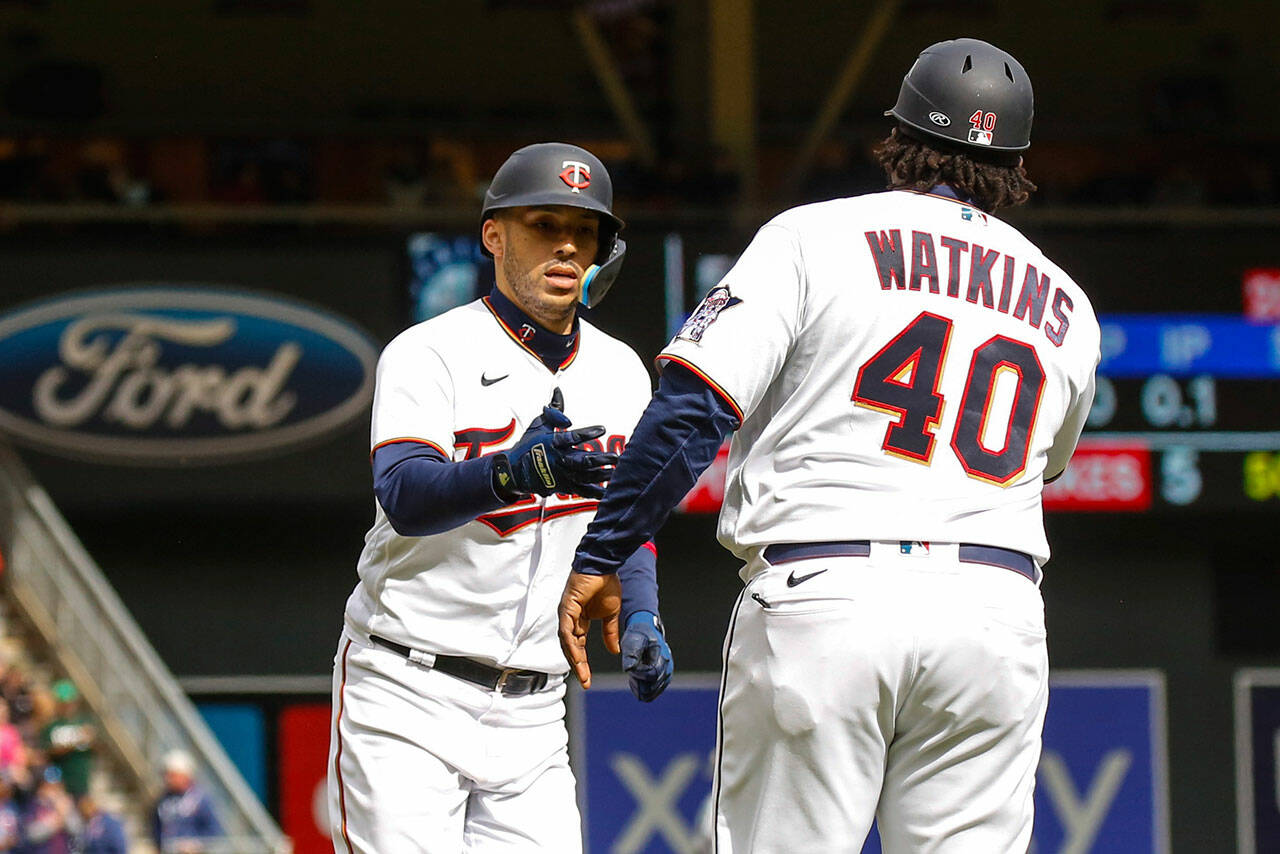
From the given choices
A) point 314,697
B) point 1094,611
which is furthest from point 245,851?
point 1094,611

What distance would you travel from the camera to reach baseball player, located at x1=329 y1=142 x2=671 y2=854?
4.05 m

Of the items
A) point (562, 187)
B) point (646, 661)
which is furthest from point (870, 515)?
point (562, 187)

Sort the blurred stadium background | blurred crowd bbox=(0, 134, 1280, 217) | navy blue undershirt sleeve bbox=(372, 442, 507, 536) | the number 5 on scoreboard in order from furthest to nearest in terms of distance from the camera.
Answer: blurred crowd bbox=(0, 134, 1280, 217) → the blurred stadium background → navy blue undershirt sleeve bbox=(372, 442, 507, 536) → the number 5 on scoreboard

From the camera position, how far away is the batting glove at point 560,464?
12.2 feet

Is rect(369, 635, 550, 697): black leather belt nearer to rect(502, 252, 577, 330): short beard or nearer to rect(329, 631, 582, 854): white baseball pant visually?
rect(329, 631, 582, 854): white baseball pant

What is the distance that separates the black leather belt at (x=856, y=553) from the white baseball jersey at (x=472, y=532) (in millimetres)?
990

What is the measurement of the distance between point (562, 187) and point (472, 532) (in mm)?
848

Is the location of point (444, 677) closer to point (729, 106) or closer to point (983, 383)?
point (983, 383)

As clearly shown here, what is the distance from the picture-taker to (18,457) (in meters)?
12.9

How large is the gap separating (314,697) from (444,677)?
30.9ft

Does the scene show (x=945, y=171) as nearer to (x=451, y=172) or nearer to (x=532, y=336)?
(x=532, y=336)

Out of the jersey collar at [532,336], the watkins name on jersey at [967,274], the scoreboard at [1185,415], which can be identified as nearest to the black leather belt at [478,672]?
the jersey collar at [532,336]

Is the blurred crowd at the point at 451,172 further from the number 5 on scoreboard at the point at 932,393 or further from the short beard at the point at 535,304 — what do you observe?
the number 5 on scoreboard at the point at 932,393

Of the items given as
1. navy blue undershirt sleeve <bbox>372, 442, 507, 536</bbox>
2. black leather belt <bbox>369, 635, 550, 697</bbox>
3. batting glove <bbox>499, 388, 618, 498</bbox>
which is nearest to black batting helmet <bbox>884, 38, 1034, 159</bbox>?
batting glove <bbox>499, 388, 618, 498</bbox>
